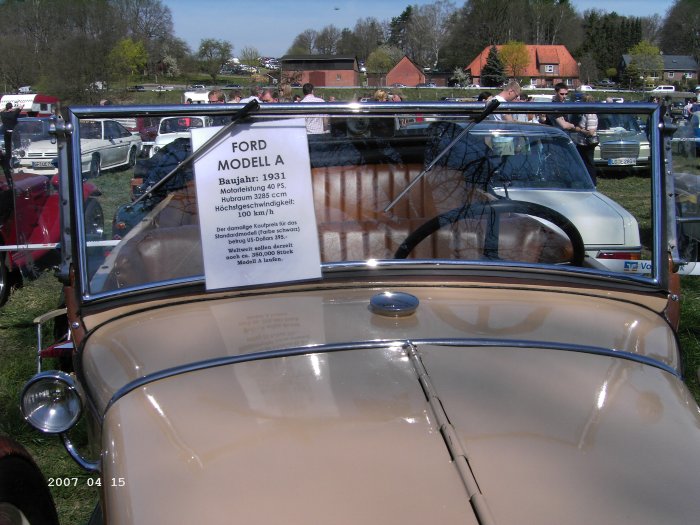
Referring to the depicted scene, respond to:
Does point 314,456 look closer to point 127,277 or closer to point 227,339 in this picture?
point 227,339

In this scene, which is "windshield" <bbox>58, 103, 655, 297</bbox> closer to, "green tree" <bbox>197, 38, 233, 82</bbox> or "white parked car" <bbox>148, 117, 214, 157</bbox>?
"white parked car" <bbox>148, 117, 214, 157</bbox>

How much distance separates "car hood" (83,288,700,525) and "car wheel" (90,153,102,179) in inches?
22.8

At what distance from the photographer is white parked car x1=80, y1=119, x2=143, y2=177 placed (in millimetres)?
2088

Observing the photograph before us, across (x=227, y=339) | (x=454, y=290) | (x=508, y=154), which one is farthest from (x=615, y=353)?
(x=508, y=154)

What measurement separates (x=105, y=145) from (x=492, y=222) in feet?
4.46

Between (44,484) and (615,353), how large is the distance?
1746 mm

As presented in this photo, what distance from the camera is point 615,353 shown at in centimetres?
170

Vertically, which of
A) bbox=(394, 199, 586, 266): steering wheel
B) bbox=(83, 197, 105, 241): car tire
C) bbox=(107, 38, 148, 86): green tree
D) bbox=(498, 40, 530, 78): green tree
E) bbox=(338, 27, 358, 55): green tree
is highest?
bbox=(338, 27, 358, 55): green tree

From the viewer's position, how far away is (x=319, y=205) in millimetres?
2447

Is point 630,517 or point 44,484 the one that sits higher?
point 630,517

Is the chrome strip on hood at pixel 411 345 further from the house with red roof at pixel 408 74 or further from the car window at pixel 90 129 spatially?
the house with red roof at pixel 408 74

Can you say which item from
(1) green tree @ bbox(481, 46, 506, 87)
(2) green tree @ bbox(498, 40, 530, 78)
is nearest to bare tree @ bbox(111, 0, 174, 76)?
(1) green tree @ bbox(481, 46, 506, 87)

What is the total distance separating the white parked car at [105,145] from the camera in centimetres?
209

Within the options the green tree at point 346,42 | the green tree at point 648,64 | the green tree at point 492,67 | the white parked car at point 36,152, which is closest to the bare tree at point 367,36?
the green tree at point 346,42
